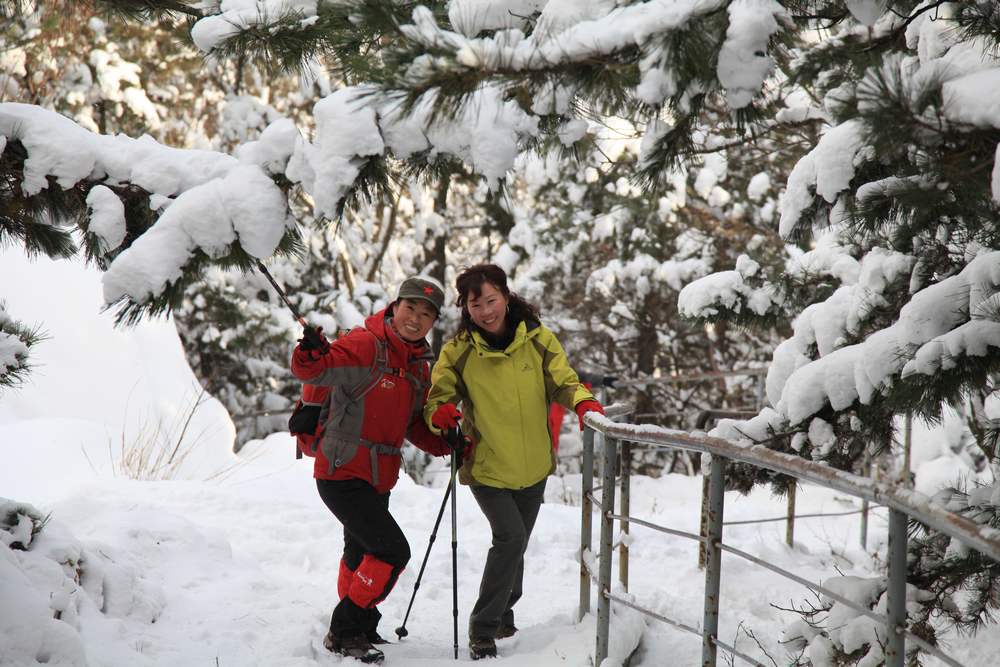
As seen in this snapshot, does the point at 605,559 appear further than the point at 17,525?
No

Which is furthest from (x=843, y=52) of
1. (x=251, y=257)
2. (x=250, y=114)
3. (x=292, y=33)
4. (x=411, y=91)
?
(x=250, y=114)

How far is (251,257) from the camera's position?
3.57 m

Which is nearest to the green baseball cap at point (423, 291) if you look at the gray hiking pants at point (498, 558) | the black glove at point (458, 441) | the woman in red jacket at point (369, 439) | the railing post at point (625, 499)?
the woman in red jacket at point (369, 439)

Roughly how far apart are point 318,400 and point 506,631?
151cm

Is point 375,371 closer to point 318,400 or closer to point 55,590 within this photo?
point 318,400

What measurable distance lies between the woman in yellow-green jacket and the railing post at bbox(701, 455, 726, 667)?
108 cm

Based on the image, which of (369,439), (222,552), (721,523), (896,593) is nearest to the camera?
(896,593)

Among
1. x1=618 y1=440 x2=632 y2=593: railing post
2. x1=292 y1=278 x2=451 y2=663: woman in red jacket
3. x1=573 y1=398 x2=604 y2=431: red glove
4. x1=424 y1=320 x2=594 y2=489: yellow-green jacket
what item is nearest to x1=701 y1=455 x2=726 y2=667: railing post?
x1=573 y1=398 x2=604 y2=431: red glove

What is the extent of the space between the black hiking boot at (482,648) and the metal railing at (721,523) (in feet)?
1.59

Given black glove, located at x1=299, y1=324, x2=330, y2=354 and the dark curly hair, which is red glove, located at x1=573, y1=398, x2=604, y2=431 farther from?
black glove, located at x1=299, y1=324, x2=330, y2=354

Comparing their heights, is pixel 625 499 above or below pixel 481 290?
below

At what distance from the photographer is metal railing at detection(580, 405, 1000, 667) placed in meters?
2.05

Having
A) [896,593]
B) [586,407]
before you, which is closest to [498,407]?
[586,407]

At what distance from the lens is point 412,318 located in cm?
420
